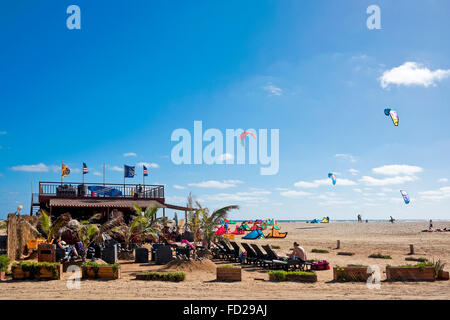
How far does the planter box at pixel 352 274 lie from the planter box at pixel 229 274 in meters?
2.55

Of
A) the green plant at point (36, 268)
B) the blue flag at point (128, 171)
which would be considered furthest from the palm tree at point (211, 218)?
the blue flag at point (128, 171)

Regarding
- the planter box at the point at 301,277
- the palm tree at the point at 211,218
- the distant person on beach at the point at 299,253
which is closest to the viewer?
the planter box at the point at 301,277

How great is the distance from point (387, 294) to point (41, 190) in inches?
807

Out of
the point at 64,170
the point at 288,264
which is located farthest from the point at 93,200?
the point at 288,264

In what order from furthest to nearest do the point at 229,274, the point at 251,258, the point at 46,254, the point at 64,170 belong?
1. the point at 64,170
2. the point at 251,258
3. the point at 46,254
4. the point at 229,274

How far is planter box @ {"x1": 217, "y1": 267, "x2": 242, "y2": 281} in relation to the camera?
9.94 metres

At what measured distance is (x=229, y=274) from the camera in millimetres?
10008

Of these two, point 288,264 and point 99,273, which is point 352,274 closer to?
point 288,264

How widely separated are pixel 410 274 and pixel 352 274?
4.91 feet

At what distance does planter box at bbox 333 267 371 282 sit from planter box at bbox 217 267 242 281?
2554 millimetres

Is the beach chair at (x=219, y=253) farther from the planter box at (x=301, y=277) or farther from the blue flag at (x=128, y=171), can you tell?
the blue flag at (x=128, y=171)

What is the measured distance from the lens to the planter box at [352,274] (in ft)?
31.4
